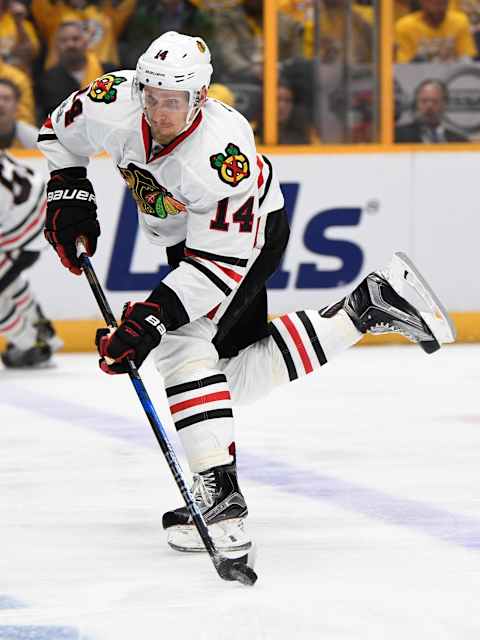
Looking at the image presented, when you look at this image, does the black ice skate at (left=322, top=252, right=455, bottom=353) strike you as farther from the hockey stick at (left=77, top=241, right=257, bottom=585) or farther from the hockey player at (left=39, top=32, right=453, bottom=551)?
the hockey stick at (left=77, top=241, right=257, bottom=585)

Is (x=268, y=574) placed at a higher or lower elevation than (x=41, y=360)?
higher

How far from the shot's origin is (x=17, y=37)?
6.16 metres

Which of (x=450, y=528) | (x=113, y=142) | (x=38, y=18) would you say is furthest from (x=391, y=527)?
(x=38, y=18)

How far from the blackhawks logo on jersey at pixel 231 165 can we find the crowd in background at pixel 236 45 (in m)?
3.29

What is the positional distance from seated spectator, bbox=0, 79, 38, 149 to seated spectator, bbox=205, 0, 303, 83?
811 millimetres

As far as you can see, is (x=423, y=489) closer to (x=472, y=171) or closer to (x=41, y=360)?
(x=41, y=360)

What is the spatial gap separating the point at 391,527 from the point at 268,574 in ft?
1.55

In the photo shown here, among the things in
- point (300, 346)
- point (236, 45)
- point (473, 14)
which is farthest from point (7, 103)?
point (300, 346)

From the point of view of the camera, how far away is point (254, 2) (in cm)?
634

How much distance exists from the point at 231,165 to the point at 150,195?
0.24 metres

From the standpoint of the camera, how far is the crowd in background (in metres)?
6.17

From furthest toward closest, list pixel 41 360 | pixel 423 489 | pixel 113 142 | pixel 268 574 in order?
pixel 41 360 → pixel 423 489 → pixel 113 142 → pixel 268 574

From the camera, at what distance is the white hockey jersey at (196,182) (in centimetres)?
293

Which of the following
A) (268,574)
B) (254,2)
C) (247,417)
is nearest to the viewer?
(268,574)
